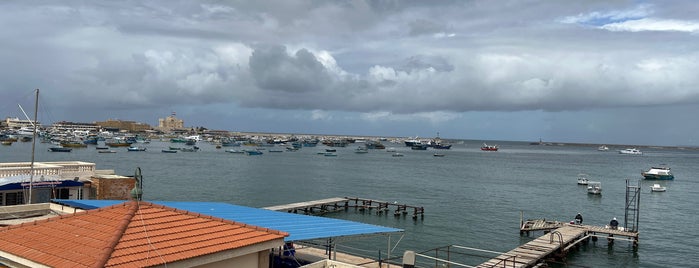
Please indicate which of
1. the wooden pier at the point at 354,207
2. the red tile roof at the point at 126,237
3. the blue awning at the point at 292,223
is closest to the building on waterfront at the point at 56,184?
the blue awning at the point at 292,223

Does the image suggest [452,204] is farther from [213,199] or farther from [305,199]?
[213,199]

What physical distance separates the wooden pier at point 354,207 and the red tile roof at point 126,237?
138 ft

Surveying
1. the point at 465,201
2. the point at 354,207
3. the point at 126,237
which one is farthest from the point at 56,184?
the point at 465,201

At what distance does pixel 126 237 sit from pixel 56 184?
75.4 feet

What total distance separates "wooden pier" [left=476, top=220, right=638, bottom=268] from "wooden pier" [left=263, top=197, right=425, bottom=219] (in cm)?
1432

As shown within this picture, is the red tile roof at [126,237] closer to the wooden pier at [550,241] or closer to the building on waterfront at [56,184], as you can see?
the building on waterfront at [56,184]

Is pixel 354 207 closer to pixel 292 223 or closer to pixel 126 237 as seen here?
pixel 292 223

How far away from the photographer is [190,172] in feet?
333

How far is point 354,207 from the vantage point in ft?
210

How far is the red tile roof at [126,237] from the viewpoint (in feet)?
32.4

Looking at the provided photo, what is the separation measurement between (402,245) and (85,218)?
112 feet

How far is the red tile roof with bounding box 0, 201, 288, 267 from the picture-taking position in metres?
9.89

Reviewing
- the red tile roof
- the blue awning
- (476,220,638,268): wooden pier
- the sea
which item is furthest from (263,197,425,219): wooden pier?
the red tile roof

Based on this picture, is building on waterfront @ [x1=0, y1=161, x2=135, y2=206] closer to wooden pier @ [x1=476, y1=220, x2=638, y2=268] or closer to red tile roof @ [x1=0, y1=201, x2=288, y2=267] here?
red tile roof @ [x1=0, y1=201, x2=288, y2=267]
